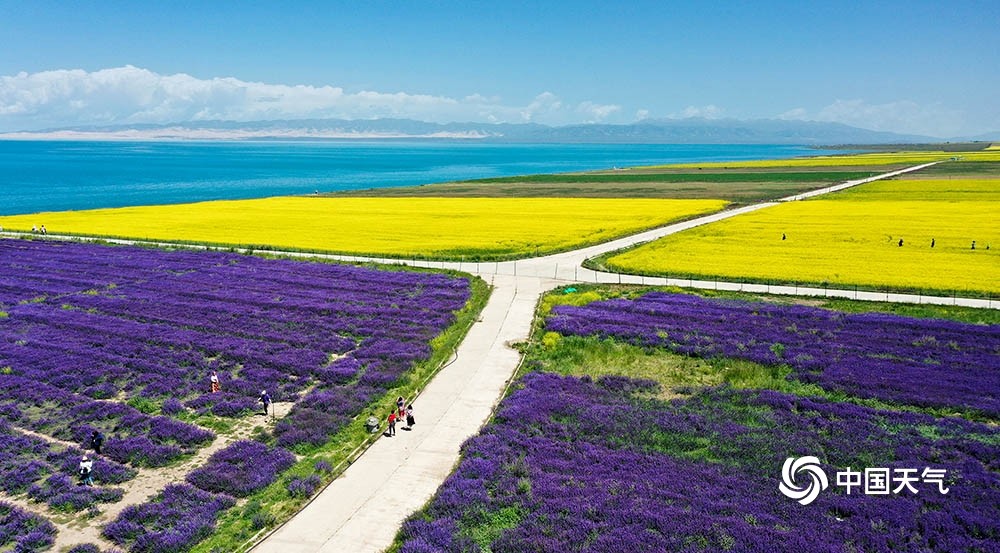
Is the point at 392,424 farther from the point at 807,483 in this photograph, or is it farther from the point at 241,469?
the point at 807,483

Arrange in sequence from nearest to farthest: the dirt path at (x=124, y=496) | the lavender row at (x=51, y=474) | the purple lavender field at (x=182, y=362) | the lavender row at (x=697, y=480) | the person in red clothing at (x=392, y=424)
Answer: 1. the lavender row at (x=697, y=480)
2. the dirt path at (x=124, y=496)
3. the lavender row at (x=51, y=474)
4. the purple lavender field at (x=182, y=362)
5. the person in red clothing at (x=392, y=424)

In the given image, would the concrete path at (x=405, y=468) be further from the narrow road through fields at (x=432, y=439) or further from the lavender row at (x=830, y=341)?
the lavender row at (x=830, y=341)

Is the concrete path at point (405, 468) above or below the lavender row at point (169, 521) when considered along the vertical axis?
above

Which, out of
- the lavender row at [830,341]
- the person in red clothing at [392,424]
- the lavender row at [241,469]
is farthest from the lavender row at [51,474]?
the lavender row at [830,341]

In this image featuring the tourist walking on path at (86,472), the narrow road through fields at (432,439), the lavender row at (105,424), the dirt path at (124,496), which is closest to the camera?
the narrow road through fields at (432,439)

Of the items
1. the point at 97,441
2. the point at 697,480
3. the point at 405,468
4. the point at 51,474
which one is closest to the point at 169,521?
the point at 51,474
